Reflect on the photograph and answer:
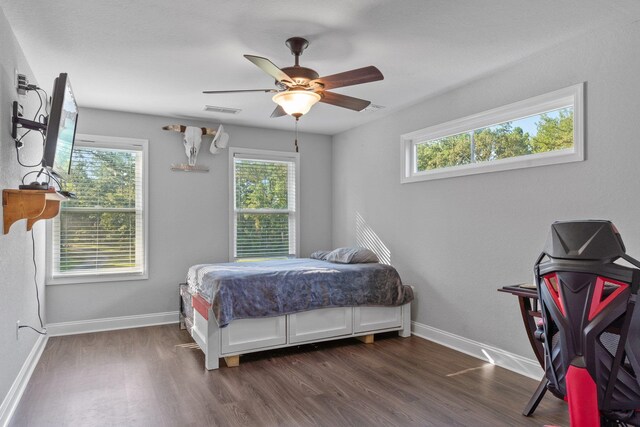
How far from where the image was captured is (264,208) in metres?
5.52

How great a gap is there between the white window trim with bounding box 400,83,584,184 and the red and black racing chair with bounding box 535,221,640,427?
1.45 meters

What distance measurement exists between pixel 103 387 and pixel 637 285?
329 centimetres

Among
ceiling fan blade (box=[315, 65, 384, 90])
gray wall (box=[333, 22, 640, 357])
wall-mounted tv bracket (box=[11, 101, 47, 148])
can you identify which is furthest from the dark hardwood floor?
ceiling fan blade (box=[315, 65, 384, 90])

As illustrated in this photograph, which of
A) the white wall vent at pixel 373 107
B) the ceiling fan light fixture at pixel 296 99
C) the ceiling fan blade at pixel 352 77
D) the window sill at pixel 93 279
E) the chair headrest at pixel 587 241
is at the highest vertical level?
the white wall vent at pixel 373 107

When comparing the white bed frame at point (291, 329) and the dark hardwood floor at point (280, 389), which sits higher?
the white bed frame at point (291, 329)

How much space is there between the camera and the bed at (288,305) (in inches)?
135

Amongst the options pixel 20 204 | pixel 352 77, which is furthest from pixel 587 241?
pixel 20 204

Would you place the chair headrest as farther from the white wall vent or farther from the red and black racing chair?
the white wall vent

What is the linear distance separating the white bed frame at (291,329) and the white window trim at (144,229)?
1.26 metres

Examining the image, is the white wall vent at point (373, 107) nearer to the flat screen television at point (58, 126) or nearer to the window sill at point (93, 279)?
the flat screen television at point (58, 126)

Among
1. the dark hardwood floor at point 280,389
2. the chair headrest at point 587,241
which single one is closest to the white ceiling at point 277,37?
the chair headrest at point 587,241

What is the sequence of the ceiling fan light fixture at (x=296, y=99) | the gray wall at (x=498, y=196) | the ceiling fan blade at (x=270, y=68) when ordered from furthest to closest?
the ceiling fan light fixture at (x=296, y=99)
the gray wall at (x=498, y=196)
the ceiling fan blade at (x=270, y=68)

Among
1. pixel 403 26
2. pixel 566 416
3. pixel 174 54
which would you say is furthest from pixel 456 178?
pixel 174 54

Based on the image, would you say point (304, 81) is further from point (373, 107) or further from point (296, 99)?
point (373, 107)
